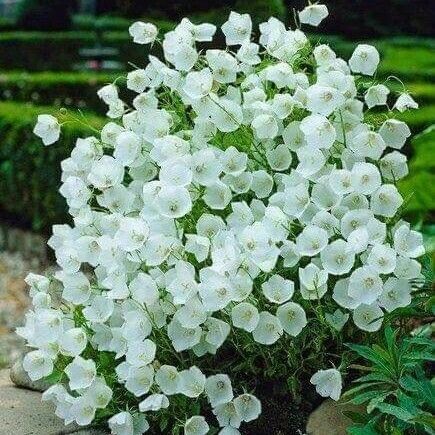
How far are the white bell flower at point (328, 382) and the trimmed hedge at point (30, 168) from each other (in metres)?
4.21

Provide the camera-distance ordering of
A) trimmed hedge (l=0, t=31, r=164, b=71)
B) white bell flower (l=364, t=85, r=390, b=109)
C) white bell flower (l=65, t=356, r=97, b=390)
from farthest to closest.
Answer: trimmed hedge (l=0, t=31, r=164, b=71) < white bell flower (l=364, t=85, r=390, b=109) < white bell flower (l=65, t=356, r=97, b=390)

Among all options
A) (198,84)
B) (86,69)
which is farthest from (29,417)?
(86,69)

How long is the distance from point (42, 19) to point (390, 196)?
1604cm

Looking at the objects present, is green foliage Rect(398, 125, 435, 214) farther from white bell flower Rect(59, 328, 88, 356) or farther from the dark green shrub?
the dark green shrub

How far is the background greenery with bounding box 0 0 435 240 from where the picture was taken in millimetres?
6633

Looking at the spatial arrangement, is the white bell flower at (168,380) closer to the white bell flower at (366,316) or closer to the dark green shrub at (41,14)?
the white bell flower at (366,316)

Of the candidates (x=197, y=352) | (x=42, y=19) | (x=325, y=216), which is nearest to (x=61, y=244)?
(x=197, y=352)

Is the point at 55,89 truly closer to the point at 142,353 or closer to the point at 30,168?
the point at 30,168

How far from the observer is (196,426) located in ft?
7.20

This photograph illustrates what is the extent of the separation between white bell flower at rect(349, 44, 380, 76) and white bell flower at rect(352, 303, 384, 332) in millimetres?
588

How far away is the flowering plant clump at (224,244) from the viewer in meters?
2.19

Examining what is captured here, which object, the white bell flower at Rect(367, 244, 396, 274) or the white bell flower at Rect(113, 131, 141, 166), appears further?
the white bell flower at Rect(113, 131, 141, 166)

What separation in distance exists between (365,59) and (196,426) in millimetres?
972

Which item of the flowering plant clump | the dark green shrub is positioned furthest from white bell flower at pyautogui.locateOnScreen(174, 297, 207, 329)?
the dark green shrub
